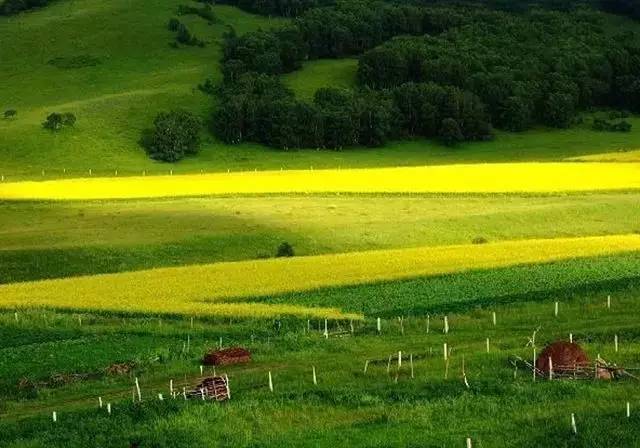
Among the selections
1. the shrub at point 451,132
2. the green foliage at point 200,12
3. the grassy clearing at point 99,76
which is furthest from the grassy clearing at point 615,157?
the green foliage at point 200,12

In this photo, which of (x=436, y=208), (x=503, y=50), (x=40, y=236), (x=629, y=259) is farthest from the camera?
(x=503, y=50)

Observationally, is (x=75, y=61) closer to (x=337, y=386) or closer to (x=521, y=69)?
(x=521, y=69)

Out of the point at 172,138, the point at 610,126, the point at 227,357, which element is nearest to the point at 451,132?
the point at 610,126

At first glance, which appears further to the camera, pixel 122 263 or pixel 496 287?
pixel 122 263

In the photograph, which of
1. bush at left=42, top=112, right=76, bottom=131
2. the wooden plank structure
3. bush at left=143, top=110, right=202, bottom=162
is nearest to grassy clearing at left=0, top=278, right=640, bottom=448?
the wooden plank structure

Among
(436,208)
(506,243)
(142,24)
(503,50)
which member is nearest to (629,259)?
(506,243)

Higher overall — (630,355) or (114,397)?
(630,355)

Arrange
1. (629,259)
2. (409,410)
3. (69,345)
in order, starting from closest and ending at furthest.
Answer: (409,410) → (69,345) → (629,259)

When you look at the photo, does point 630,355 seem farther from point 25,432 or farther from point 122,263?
point 122,263

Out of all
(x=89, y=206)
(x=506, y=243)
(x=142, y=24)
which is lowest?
(x=142, y=24)
